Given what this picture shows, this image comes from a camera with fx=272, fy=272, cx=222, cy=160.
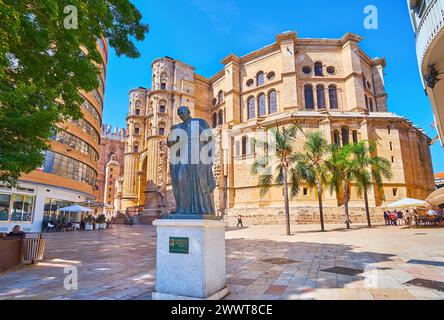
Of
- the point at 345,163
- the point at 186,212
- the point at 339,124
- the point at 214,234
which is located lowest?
the point at 214,234

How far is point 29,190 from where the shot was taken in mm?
20875

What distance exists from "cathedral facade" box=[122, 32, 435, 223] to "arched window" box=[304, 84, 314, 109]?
132 mm

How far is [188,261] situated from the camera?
150 inches

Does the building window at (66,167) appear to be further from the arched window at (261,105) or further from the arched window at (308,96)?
the arched window at (308,96)

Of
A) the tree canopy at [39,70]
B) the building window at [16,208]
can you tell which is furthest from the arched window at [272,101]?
the tree canopy at [39,70]

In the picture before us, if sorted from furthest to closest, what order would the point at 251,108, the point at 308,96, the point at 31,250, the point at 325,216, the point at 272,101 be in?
the point at 251,108
the point at 272,101
the point at 308,96
the point at 325,216
the point at 31,250

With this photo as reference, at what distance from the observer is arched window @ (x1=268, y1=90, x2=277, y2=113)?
3722 cm

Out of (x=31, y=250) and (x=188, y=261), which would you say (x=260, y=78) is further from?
(x=188, y=261)

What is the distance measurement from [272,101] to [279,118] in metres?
8.04

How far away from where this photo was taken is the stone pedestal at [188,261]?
3.73 metres

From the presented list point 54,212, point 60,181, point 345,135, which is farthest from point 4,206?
point 345,135
